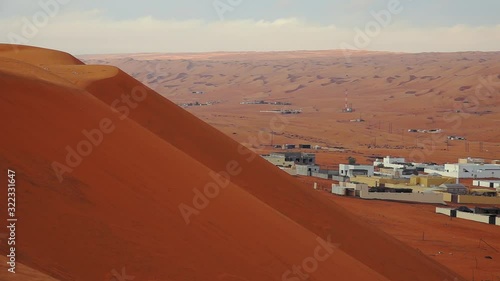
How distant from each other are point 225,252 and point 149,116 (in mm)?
7674

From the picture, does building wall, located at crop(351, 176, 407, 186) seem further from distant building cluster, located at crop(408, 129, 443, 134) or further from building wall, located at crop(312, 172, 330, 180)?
distant building cluster, located at crop(408, 129, 443, 134)

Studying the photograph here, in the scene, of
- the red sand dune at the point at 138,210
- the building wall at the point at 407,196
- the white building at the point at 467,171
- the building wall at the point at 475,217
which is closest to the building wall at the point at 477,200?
Answer: the building wall at the point at 407,196

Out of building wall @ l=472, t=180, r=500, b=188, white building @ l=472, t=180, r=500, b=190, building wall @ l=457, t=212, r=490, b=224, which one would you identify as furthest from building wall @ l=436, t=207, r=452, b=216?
building wall @ l=472, t=180, r=500, b=188

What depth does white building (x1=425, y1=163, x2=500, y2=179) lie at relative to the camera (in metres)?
55.6

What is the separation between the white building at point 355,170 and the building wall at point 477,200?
9.87 metres

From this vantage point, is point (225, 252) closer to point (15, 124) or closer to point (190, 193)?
point (190, 193)

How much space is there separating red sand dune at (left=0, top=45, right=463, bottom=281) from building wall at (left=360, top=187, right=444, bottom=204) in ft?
72.6

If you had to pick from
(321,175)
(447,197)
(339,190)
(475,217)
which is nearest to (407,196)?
(447,197)

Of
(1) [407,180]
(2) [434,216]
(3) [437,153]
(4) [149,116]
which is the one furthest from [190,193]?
(3) [437,153]

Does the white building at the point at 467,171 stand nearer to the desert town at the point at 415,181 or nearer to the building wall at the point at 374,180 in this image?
the desert town at the point at 415,181

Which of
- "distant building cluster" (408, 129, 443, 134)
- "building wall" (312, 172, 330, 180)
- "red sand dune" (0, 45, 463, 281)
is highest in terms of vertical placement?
"red sand dune" (0, 45, 463, 281)

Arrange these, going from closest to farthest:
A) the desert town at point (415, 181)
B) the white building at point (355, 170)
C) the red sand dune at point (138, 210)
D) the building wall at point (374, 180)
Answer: the red sand dune at point (138, 210), the desert town at point (415, 181), the building wall at point (374, 180), the white building at point (355, 170)

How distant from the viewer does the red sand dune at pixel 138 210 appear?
10.1m

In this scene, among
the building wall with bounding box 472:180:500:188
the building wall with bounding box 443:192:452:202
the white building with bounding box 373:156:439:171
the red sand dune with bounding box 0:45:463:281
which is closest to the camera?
the red sand dune with bounding box 0:45:463:281
